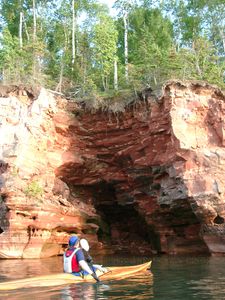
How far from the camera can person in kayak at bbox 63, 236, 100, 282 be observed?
12.6 metres

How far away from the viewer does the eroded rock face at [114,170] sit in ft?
77.6

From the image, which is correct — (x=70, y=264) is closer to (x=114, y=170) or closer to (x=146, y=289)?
(x=146, y=289)

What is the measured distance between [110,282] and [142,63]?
2169 cm

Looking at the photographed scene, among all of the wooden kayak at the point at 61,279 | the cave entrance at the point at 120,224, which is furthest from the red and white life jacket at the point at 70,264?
the cave entrance at the point at 120,224

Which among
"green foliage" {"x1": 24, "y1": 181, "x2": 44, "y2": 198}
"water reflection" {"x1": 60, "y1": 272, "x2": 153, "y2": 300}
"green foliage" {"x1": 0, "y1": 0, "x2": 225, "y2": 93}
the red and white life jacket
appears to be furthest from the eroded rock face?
"water reflection" {"x1": 60, "y1": 272, "x2": 153, "y2": 300}

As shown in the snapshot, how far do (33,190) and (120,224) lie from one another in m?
9.67

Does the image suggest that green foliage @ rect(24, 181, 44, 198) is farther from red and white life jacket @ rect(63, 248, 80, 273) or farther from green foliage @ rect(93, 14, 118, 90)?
red and white life jacket @ rect(63, 248, 80, 273)

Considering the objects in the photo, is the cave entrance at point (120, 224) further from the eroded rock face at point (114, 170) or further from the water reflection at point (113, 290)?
the water reflection at point (113, 290)

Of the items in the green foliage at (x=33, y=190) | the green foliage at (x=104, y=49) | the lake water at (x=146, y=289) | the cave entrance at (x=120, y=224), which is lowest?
the lake water at (x=146, y=289)

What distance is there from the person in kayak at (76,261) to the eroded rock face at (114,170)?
11.0 meters

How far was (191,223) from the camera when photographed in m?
25.8

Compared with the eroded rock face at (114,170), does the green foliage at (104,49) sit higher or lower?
higher

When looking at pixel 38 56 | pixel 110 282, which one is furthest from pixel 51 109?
pixel 110 282

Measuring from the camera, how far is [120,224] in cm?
3177
